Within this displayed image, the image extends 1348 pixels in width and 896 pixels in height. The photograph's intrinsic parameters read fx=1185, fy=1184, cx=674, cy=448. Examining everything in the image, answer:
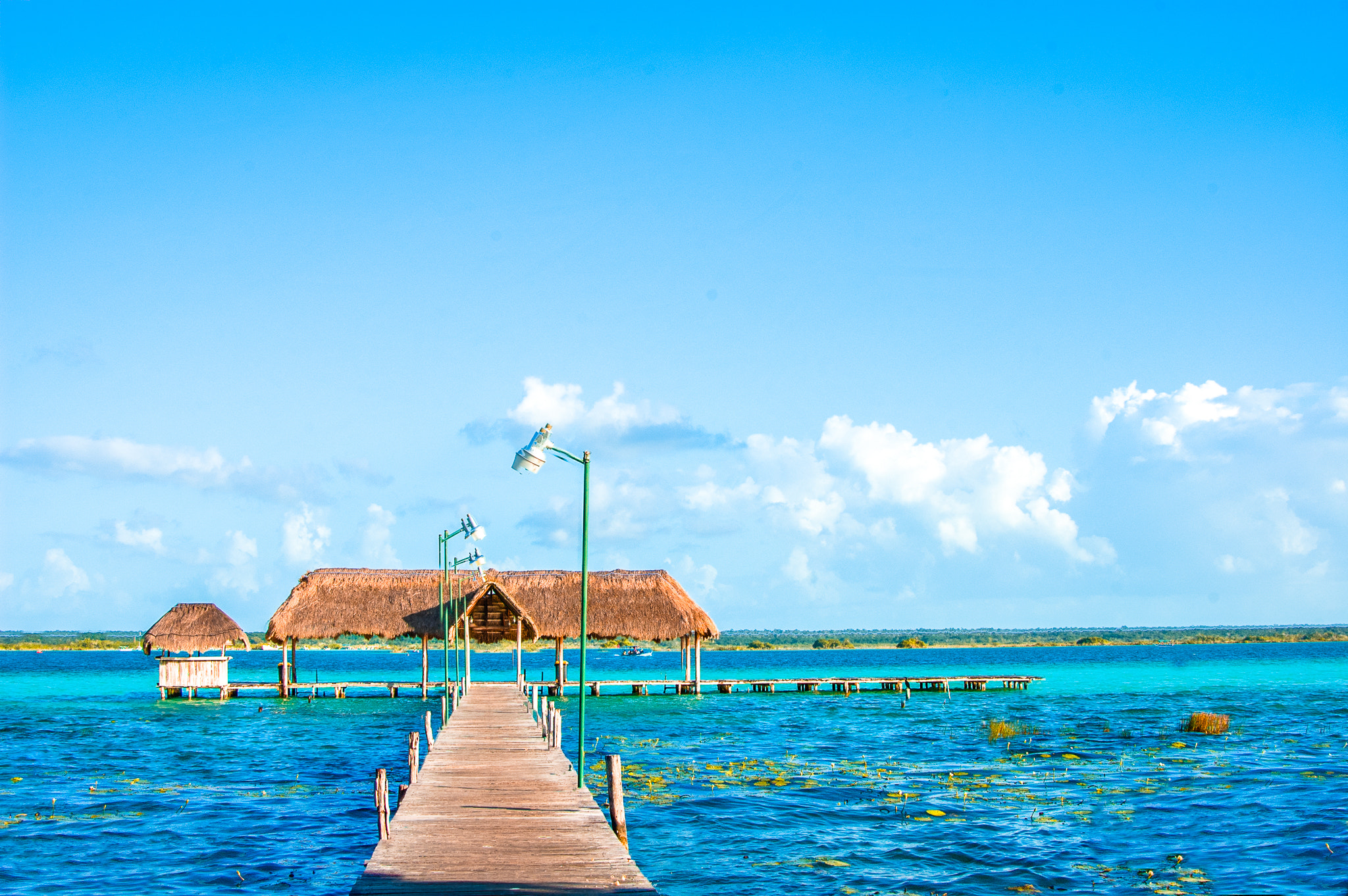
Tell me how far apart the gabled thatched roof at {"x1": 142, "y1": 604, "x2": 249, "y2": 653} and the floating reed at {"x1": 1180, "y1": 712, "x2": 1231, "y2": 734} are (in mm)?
36059

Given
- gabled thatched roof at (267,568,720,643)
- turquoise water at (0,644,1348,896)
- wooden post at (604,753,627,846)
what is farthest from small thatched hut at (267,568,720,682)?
wooden post at (604,753,627,846)

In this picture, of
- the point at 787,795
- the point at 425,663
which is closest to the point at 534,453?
the point at 787,795

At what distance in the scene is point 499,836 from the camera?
1381cm

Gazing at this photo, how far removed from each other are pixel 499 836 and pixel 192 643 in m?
40.2

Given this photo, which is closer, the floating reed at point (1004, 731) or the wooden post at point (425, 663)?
the floating reed at point (1004, 731)

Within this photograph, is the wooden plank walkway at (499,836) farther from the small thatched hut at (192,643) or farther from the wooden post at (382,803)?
the small thatched hut at (192,643)

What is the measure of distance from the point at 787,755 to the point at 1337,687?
4006 centimetres

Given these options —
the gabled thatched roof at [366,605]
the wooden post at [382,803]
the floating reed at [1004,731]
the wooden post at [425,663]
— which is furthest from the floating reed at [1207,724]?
the wooden post at [382,803]

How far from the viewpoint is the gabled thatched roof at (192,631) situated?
4953 centimetres

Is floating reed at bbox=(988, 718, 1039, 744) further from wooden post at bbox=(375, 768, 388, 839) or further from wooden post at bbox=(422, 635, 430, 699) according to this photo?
wooden post at bbox=(375, 768, 388, 839)

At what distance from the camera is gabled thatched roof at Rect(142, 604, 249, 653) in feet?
163

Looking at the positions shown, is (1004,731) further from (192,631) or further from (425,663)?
(192,631)

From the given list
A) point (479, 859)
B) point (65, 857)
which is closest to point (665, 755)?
point (65, 857)

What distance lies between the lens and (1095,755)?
29.1 m
